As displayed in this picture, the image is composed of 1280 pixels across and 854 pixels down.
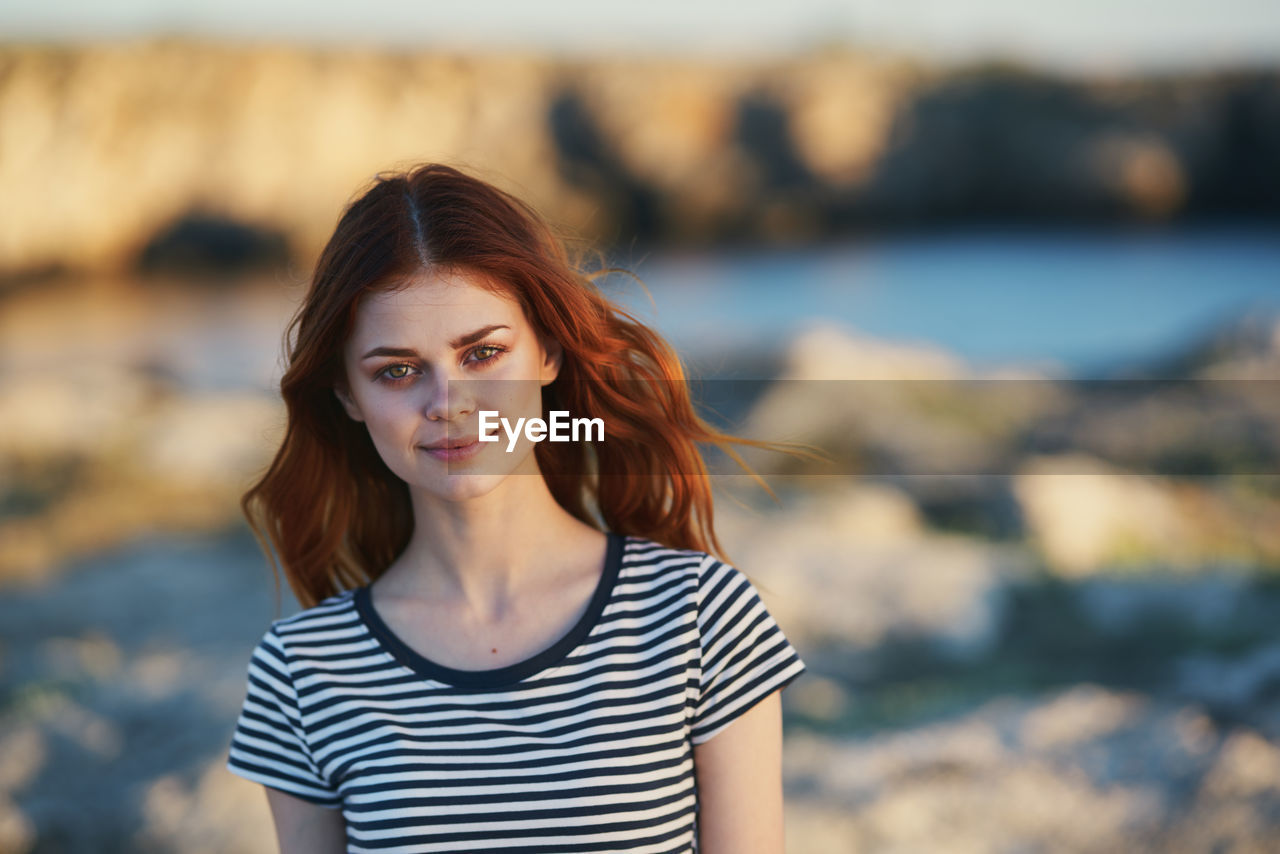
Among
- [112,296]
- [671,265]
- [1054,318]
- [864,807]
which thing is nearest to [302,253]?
[112,296]

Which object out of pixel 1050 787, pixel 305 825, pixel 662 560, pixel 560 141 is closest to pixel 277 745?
pixel 305 825

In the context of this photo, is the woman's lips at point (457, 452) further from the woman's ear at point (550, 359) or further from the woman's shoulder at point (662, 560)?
the woman's shoulder at point (662, 560)

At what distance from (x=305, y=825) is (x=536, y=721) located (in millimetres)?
391

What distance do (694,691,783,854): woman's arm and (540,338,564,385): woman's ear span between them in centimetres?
57

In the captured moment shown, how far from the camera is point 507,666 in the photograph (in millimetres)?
1486

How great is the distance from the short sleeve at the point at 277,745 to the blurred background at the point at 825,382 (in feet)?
1.96

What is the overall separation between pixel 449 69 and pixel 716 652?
473 inches

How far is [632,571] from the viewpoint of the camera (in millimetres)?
1559

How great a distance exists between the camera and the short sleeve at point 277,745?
1.50 metres

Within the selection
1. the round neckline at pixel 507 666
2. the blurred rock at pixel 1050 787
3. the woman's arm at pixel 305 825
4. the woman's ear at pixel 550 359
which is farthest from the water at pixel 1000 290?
the woman's arm at pixel 305 825

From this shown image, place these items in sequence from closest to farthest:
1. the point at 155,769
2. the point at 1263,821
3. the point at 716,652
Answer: the point at 716,652, the point at 1263,821, the point at 155,769

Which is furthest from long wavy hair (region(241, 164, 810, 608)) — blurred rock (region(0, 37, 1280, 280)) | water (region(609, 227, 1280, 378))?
blurred rock (region(0, 37, 1280, 280))

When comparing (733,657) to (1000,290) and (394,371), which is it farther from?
(1000,290)

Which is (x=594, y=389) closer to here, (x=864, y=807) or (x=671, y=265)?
(x=864, y=807)
